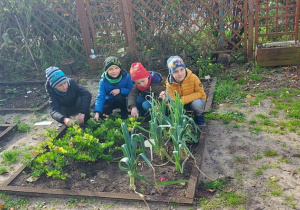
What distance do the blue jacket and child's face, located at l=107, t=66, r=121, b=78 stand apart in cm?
15

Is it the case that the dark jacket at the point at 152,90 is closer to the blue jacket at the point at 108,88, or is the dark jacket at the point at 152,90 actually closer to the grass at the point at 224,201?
the blue jacket at the point at 108,88

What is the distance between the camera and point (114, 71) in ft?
15.2

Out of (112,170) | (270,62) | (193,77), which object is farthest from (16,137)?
(270,62)

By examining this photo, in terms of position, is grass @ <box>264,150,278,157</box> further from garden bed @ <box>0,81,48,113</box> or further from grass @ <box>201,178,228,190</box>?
garden bed @ <box>0,81,48,113</box>

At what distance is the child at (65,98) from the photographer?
4585 mm

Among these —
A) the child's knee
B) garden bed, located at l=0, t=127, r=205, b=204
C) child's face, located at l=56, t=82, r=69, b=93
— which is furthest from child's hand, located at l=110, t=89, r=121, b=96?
garden bed, located at l=0, t=127, r=205, b=204

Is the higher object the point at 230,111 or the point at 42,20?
the point at 42,20

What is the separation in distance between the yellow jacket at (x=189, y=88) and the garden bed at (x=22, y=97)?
2.59 m

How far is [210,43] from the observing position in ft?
22.8

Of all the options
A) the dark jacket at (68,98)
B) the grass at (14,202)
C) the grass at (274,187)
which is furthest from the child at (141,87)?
the grass at (274,187)

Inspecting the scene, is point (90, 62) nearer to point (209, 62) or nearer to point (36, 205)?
point (209, 62)

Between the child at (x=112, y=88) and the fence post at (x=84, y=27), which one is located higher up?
the fence post at (x=84, y=27)

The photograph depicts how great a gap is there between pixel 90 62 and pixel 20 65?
1.76 metres

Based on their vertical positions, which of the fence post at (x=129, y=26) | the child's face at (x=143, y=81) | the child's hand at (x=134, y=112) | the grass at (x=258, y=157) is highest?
the fence post at (x=129, y=26)
